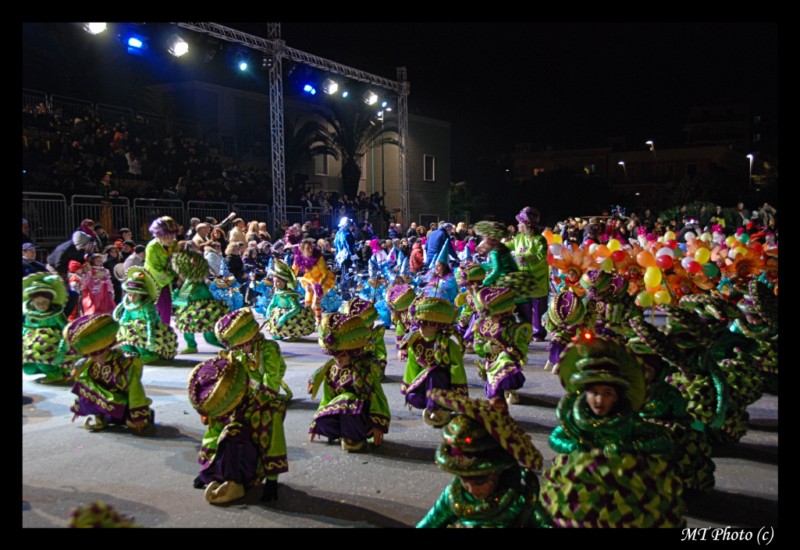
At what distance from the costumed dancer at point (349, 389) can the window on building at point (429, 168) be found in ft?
85.6

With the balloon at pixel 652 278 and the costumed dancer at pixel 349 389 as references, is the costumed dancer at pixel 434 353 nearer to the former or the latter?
the costumed dancer at pixel 349 389

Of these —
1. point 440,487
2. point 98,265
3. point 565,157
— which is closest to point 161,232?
point 98,265

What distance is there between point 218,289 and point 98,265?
2.36 m

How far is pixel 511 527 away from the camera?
9.89 feet

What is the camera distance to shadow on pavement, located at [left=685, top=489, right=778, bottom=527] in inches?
158

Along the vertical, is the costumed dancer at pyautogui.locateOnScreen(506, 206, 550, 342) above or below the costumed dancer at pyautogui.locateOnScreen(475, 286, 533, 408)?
above

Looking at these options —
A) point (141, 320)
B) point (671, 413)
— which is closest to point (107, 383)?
point (141, 320)

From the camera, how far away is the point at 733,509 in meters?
4.16

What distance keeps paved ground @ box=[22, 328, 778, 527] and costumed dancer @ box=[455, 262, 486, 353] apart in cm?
134

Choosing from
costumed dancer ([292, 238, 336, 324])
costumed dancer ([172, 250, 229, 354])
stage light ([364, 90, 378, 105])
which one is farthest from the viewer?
stage light ([364, 90, 378, 105])

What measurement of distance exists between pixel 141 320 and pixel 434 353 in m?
3.92

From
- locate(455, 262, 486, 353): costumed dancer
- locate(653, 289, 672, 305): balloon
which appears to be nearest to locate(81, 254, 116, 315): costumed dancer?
locate(455, 262, 486, 353): costumed dancer

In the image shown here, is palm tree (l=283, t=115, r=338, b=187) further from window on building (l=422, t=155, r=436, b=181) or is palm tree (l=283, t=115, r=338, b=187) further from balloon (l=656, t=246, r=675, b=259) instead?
balloon (l=656, t=246, r=675, b=259)

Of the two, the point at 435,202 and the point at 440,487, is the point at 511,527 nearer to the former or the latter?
the point at 440,487
